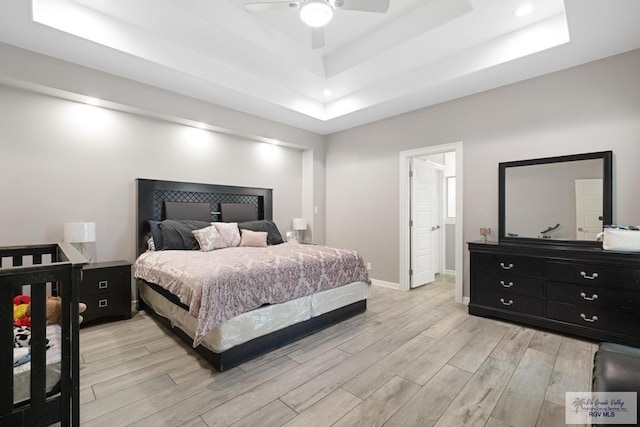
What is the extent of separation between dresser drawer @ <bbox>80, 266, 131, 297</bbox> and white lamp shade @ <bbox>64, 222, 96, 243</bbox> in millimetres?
337

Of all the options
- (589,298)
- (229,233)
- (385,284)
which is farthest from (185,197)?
(589,298)

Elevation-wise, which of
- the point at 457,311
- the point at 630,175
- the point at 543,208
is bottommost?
the point at 457,311

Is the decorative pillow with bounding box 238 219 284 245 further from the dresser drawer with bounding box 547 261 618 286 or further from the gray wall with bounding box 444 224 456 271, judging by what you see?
the gray wall with bounding box 444 224 456 271

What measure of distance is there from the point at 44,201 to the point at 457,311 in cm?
491

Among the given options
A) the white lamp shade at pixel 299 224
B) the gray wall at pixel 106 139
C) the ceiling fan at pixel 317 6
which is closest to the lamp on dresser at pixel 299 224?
the white lamp shade at pixel 299 224

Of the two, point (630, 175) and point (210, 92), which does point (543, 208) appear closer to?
point (630, 175)

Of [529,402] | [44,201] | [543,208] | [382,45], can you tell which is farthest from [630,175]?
[44,201]

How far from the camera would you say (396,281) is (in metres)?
4.56

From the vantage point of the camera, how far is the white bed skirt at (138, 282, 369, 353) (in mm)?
2215

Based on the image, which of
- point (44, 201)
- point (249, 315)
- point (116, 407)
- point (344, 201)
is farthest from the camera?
point (344, 201)

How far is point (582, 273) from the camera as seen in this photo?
269 cm

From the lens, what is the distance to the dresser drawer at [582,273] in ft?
8.38

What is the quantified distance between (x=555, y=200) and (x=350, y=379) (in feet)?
9.79

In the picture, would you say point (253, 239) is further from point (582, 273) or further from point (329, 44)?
point (582, 273)
